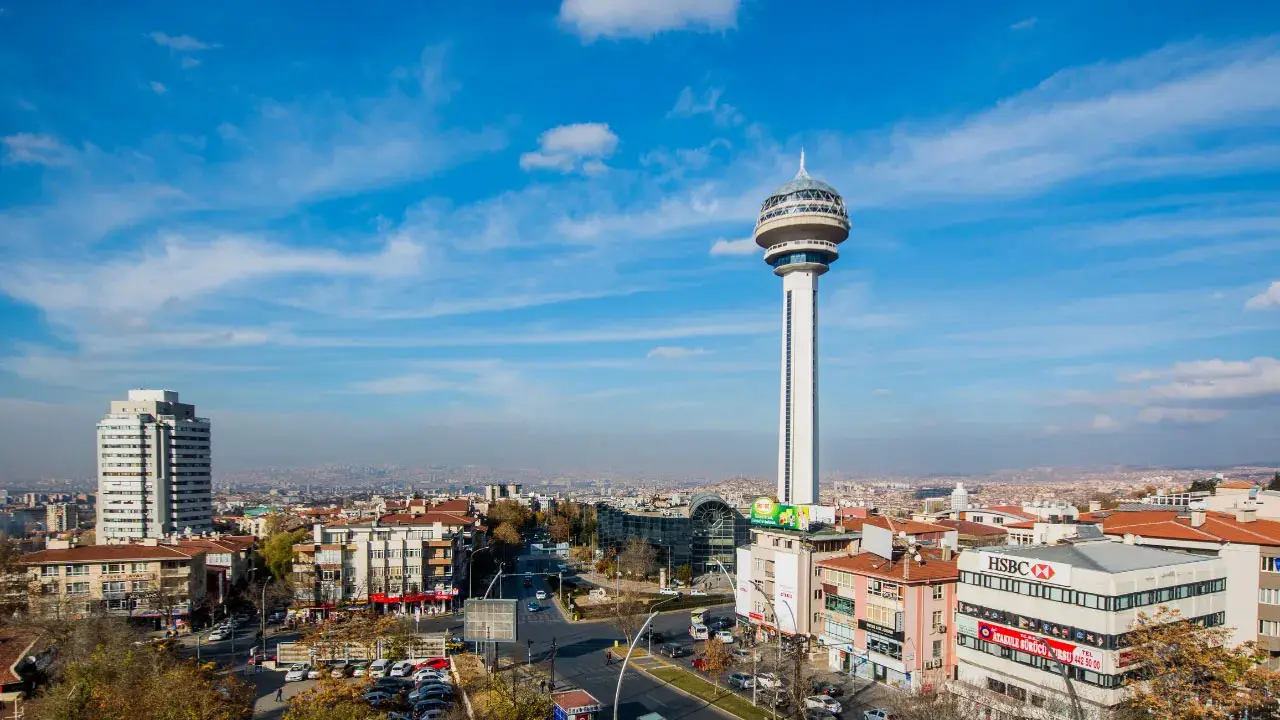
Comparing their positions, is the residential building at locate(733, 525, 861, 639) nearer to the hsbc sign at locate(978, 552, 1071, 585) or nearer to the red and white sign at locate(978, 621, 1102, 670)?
the red and white sign at locate(978, 621, 1102, 670)

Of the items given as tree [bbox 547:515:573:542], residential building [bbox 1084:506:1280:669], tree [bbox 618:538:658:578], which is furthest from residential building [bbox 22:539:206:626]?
residential building [bbox 1084:506:1280:669]

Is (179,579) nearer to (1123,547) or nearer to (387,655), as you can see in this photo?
(387,655)

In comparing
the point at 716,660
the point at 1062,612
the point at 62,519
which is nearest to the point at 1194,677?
the point at 1062,612

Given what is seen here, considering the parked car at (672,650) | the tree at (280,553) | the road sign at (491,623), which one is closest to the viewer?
the road sign at (491,623)

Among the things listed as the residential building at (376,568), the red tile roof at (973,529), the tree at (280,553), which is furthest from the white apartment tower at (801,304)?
the tree at (280,553)

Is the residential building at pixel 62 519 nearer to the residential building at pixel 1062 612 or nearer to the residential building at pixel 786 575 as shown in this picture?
the residential building at pixel 786 575
